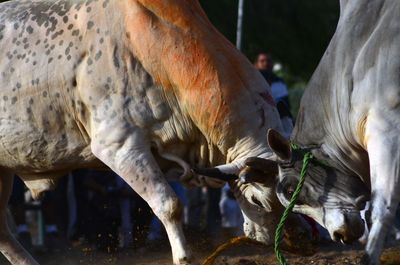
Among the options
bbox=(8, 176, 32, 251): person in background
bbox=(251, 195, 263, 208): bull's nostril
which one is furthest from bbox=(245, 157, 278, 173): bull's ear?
bbox=(8, 176, 32, 251): person in background

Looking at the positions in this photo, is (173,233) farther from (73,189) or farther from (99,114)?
(73,189)

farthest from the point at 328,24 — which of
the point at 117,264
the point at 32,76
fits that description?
the point at 32,76

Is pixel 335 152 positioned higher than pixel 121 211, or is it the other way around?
pixel 335 152

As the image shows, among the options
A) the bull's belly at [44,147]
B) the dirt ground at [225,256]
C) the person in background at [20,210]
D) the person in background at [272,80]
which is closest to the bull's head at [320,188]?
the dirt ground at [225,256]

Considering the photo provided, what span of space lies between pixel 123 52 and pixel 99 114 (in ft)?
1.50

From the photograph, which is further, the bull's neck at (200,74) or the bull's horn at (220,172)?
the bull's neck at (200,74)

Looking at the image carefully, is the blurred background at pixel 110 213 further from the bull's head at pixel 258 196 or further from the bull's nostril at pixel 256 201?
the bull's nostril at pixel 256 201

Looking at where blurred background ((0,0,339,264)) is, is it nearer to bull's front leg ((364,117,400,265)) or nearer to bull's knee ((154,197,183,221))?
bull's knee ((154,197,183,221))

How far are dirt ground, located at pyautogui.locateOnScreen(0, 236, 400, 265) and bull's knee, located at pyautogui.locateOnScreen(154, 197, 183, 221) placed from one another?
0.50 meters

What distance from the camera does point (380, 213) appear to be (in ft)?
20.7

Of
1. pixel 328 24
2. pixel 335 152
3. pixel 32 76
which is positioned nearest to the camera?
pixel 335 152

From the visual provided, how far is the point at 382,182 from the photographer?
6301 mm

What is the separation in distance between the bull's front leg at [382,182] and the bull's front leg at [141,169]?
5.79 feet

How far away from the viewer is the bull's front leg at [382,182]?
20.6 feet
